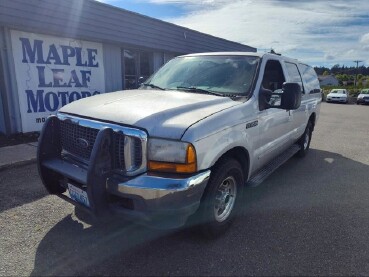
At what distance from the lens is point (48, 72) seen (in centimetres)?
873

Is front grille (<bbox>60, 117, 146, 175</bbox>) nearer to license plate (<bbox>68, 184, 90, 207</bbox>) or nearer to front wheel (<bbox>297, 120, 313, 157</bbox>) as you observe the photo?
license plate (<bbox>68, 184, 90, 207</bbox>)

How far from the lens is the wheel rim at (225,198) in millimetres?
3254

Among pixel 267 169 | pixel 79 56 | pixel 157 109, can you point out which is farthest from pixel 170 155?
pixel 79 56

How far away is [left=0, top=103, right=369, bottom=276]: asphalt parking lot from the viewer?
281cm

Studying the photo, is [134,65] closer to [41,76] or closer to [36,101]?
[41,76]

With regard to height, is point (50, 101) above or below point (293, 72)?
below

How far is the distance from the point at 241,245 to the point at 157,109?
1626 mm

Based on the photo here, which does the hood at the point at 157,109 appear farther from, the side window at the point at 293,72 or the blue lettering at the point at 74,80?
the blue lettering at the point at 74,80

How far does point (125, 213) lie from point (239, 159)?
4.85 feet

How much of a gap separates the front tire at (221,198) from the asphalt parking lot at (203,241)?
0.18 m

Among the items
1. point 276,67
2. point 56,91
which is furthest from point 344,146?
point 56,91

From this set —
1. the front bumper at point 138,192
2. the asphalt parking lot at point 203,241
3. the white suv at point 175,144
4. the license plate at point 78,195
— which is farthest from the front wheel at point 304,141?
the license plate at point 78,195

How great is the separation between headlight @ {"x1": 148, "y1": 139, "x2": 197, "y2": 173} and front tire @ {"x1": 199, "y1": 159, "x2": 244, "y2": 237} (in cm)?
45

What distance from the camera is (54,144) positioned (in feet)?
10.9
